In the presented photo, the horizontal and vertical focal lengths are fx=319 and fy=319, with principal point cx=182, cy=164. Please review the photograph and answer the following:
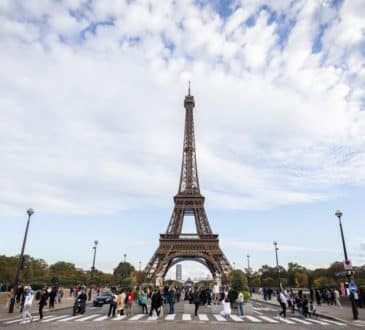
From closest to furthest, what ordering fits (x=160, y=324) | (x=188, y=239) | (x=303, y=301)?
(x=160, y=324), (x=303, y=301), (x=188, y=239)

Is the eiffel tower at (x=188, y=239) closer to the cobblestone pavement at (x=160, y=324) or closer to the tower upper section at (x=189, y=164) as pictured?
the tower upper section at (x=189, y=164)

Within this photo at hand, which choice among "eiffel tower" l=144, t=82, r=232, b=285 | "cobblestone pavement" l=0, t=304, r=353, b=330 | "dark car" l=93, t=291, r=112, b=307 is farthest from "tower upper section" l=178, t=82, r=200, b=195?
"cobblestone pavement" l=0, t=304, r=353, b=330

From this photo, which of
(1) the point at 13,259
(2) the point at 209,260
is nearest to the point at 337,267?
(2) the point at 209,260

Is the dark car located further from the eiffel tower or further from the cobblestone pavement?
the eiffel tower

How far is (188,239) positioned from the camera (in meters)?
66.9

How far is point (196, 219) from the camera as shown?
70.8 metres

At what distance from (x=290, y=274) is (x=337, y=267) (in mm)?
11800

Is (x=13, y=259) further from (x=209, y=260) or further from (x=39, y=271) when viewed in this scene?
(x=209, y=260)

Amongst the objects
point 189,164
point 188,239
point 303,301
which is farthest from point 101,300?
point 189,164

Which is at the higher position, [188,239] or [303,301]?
[188,239]

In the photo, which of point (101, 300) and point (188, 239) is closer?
point (101, 300)

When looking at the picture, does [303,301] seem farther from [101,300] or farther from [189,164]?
[189,164]

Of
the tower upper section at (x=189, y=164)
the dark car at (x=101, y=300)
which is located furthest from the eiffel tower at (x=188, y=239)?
the dark car at (x=101, y=300)

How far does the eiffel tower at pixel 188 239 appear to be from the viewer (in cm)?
6344
